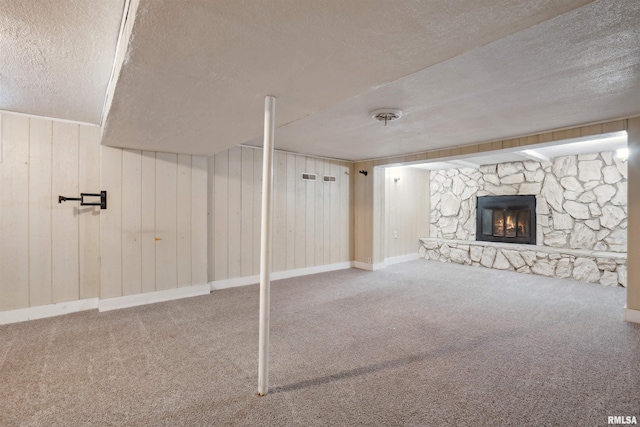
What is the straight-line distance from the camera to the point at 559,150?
5023 mm

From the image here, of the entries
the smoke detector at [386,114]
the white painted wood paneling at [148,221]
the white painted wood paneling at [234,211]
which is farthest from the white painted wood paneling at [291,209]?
the smoke detector at [386,114]

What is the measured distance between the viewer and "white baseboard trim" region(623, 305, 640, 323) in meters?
3.09

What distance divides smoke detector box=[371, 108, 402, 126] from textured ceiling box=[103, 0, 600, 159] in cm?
35

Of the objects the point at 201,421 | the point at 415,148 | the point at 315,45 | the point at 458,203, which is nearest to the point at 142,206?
the point at 201,421

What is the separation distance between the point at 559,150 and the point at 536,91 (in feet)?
11.0

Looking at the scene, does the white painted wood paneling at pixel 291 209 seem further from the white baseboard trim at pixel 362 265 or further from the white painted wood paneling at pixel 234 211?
the white baseboard trim at pixel 362 265

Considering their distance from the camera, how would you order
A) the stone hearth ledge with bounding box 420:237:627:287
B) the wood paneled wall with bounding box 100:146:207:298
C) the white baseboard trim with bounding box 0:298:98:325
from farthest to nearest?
A: the stone hearth ledge with bounding box 420:237:627:287
the wood paneled wall with bounding box 100:146:207:298
the white baseboard trim with bounding box 0:298:98:325

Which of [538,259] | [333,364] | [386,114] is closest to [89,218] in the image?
[333,364]

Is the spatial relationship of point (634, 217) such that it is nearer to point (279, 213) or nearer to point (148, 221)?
Result: point (279, 213)

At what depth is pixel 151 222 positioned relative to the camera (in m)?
3.78

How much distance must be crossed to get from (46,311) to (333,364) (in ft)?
10.4

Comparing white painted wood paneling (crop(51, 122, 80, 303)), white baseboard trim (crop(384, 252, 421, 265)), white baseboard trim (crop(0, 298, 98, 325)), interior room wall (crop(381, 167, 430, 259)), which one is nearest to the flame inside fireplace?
interior room wall (crop(381, 167, 430, 259))

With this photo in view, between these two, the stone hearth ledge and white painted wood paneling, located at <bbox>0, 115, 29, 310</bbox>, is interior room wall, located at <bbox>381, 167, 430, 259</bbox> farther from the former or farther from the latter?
white painted wood paneling, located at <bbox>0, 115, 29, 310</bbox>

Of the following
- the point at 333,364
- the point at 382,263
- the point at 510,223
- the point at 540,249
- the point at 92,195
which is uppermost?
the point at 92,195
